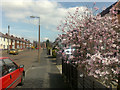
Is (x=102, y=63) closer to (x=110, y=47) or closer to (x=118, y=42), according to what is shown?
(x=110, y=47)

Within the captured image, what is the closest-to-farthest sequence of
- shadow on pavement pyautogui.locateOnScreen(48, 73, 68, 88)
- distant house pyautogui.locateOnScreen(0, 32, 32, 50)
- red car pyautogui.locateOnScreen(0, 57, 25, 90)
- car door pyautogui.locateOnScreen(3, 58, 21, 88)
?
red car pyautogui.locateOnScreen(0, 57, 25, 90)
car door pyautogui.locateOnScreen(3, 58, 21, 88)
shadow on pavement pyautogui.locateOnScreen(48, 73, 68, 88)
distant house pyautogui.locateOnScreen(0, 32, 32, 50)

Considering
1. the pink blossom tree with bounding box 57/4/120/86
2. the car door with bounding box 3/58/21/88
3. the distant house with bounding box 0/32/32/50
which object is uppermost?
the distant house with bounding box 0/32/32/50

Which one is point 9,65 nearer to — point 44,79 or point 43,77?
point 44,79

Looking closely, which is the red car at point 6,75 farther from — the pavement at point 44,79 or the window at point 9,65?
the pavement at point 44,79

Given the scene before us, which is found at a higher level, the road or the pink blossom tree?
the pink blossom tree

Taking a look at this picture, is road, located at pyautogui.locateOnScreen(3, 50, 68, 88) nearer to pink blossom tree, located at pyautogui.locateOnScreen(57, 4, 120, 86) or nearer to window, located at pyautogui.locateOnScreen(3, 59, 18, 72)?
window, located at pyautogui.locateOnScreen(3, 59, 18, 72)

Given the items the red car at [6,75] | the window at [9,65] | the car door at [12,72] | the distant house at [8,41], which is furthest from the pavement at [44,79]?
the distant house at [8,41]

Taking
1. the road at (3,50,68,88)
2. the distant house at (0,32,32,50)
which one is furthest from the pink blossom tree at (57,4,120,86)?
the distant house at (0,32,32,50)

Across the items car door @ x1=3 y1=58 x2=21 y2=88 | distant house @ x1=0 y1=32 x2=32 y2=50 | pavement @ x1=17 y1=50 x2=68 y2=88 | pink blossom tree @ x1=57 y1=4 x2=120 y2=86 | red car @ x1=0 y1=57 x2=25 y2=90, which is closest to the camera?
pink blossom tree @ x1=57 y1=4 x2=120 y2=86

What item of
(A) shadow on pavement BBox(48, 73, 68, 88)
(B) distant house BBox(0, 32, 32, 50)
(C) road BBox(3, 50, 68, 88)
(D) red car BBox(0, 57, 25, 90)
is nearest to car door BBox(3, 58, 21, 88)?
(D) red car BBox(0, 57, 25, 90)

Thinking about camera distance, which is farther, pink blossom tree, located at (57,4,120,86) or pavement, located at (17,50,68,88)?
pavement, located at (17,50,68,88)

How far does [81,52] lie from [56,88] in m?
2.61

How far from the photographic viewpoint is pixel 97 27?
13.9 ft

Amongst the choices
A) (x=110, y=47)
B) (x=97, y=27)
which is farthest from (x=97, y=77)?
(x=97, y=27)
